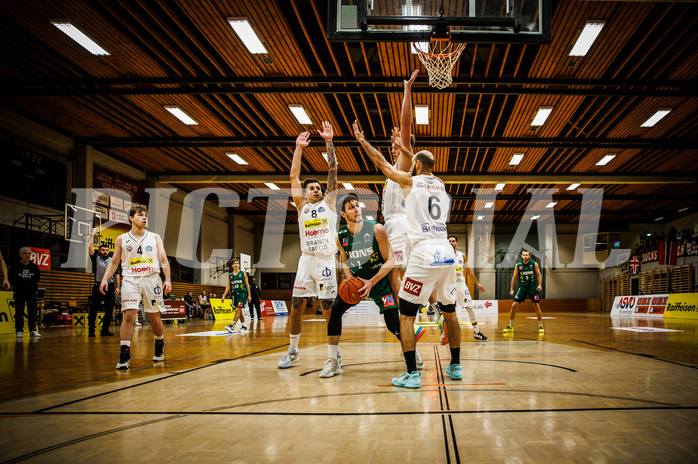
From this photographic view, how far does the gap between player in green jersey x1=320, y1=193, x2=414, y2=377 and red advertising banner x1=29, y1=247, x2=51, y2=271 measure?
1408cm

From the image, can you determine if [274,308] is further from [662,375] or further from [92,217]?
[662,375]

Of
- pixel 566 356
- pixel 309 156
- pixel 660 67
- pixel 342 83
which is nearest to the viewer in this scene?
pixel 566 356

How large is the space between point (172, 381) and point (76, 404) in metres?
1.00

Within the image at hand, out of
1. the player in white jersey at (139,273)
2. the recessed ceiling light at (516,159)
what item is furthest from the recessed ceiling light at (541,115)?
the player in white jersey at (139,273)

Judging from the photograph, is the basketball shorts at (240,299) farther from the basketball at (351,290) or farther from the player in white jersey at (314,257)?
the basketball at (351,290)

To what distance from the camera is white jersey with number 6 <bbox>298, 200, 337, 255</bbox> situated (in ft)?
17.1

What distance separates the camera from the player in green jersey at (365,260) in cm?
473

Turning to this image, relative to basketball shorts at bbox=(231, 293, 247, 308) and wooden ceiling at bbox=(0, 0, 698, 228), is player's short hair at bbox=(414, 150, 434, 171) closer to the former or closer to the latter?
wooden ceiling at bbox=(0, 0, 698, 228)

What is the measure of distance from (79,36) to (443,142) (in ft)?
39.9

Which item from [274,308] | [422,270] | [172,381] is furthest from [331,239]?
[274,308]

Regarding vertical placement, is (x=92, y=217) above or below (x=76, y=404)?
above

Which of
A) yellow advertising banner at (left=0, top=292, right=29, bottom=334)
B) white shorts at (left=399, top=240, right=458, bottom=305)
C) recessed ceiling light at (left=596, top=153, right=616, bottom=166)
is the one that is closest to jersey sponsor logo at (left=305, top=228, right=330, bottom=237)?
white shorts at (left=399, top=240, right=458, bottom=305)

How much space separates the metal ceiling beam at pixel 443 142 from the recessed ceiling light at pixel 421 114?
67.5 inches

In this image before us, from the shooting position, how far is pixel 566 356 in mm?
5711
